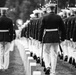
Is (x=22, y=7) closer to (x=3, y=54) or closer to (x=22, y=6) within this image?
(x=22, y=6)

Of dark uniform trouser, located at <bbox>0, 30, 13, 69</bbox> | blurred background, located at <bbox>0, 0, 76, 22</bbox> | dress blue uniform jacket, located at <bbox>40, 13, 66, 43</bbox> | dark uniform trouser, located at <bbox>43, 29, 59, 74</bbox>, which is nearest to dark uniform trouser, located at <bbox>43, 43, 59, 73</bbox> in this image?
dark uniform trouser, located at <bbox>43, 29, 59, 74</bbox>

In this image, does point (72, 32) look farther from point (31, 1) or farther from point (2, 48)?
point (31, 1)

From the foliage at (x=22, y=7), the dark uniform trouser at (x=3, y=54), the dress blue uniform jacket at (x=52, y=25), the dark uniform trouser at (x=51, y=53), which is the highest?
the dress blue uniform jacket at (x=52, y=25)

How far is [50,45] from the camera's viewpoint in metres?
11.7

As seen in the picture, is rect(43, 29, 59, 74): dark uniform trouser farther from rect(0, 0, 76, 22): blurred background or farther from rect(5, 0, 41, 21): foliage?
rect(5, 0, 41, 21): foliage

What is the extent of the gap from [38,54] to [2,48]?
12.7ft

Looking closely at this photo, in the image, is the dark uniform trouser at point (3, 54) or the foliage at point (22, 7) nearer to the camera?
the dark uniform trouser at point (3, 54)

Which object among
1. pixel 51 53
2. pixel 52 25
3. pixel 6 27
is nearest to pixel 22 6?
pixel 6 27

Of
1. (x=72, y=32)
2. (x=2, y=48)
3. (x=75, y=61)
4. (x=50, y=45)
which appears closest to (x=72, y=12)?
(x=72, y=32)

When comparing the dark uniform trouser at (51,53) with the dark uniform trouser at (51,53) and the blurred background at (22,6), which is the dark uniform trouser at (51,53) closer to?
the dark uniform trouser at (51,53)

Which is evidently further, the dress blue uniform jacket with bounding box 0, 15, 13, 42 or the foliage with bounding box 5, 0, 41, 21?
the foliage with bounding box 5, 0, 41, 21

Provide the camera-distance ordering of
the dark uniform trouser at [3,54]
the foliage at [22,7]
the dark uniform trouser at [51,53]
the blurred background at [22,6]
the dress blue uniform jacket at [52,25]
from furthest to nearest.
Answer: the foliage at [22,7]
the blurred background at [22,6]
the dark uniform trouser at [3,54]
the dress blue uniform jacket at [52,25]
the dark uniform trouser at [51,53]

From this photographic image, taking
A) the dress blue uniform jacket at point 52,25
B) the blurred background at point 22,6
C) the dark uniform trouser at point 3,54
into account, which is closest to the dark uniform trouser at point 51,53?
the dress blue uniform jacket at point 52,25

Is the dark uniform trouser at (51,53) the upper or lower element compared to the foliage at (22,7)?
upper
